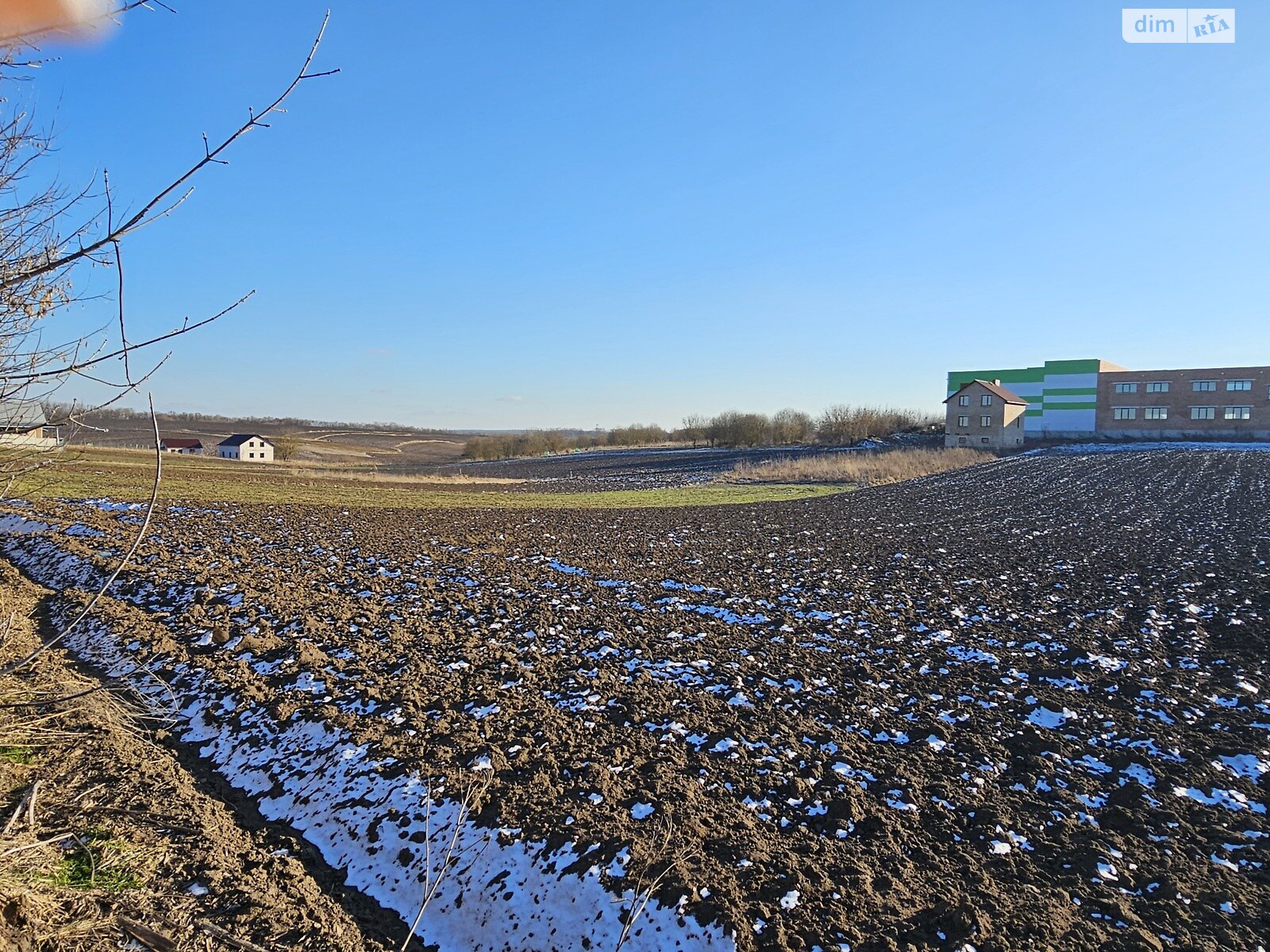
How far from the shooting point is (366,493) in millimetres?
27000

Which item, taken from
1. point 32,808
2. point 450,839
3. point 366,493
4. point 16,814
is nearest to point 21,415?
point 16,814

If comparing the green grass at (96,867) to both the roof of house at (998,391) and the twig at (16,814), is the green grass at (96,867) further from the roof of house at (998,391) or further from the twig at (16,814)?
the roof of house at (998,391)

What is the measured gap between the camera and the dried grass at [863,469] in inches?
1467

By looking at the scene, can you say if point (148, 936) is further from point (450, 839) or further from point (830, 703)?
point (830, 703)

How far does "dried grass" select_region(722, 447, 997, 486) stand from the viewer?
3725cm

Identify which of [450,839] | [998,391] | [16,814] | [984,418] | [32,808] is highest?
[998,391]

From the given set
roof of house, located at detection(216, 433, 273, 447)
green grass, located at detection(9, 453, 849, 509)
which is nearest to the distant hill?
roof of house, located at detection(216, 433, 273, 447)

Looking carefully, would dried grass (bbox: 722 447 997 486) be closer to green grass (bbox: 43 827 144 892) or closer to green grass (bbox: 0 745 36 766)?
green grass (bbox: 0 745 36 766)

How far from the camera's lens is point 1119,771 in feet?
16.7

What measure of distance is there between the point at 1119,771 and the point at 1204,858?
1029mm

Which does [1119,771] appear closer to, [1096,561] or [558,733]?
[558,733]

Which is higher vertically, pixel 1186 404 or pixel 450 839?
pixel 1186 404

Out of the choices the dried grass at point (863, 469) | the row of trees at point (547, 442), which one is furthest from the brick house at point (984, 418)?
the row of trees at point (547, 442)

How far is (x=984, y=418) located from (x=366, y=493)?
190 feet
